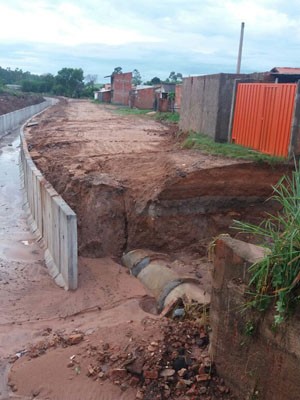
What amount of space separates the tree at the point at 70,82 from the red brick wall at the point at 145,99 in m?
42.2

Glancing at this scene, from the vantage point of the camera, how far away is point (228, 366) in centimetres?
471

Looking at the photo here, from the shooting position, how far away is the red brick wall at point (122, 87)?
5791cm

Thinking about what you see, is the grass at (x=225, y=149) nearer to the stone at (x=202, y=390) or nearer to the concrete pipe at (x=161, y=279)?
the concrete pipe at (x=161, y=279)

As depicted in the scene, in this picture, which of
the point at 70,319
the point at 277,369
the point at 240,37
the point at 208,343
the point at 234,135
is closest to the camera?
the point at 277,369

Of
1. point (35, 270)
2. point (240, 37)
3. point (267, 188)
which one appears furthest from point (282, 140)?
point (240, 37)

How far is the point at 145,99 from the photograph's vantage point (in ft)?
158

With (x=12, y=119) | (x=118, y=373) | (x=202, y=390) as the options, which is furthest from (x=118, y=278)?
(x=12, y=119)

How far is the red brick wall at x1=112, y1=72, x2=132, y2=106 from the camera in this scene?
57.9 m

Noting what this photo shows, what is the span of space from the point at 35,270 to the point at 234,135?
281 inches

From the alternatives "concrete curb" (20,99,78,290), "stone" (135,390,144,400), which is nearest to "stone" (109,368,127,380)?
"stone" (135,390,144,400)

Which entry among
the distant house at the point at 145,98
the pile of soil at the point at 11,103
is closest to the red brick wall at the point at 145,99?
the distant house at the point at 145,98

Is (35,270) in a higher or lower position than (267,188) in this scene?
lower

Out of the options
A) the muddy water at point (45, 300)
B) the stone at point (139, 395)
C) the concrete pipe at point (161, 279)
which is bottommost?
the muddy water at point (45, 300)

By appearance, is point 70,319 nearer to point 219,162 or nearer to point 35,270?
point 35,270
